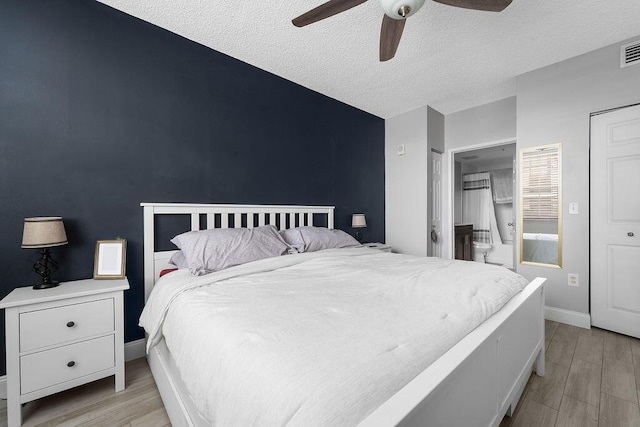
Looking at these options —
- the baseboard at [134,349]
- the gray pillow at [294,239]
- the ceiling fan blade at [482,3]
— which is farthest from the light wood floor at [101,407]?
the ceiling fan blade at [482,3]

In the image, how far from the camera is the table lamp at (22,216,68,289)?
1550mm

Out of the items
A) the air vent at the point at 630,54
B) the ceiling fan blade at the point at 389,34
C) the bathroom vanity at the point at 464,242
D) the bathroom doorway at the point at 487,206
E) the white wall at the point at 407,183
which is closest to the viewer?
the ceiling fan blade at the point at 389,34

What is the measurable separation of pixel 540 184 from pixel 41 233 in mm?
4122

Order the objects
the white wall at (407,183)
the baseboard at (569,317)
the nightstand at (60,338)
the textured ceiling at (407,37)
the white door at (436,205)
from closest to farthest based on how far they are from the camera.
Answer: the nightstand at (60,338)
the textured ceiling at (407,37)
the baseboard at (569,317)
the white wall at (407,183)
the white door at (436,205)

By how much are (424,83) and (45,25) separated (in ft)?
10.8

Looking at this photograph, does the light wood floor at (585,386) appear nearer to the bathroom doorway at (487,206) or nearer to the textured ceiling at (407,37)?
the textured ceiling at (407,37)

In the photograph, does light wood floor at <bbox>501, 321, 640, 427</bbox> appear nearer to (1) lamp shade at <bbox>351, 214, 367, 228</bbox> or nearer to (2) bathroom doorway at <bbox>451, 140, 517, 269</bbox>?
(1) lamp shade at <bbox>351, 214, 367, 228</bbox>

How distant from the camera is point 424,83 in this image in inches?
124

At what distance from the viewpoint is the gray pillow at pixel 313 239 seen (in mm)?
2532

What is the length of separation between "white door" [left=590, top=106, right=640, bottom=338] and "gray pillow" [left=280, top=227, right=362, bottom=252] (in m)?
2.30

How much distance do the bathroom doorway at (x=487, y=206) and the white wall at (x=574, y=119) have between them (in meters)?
2.45

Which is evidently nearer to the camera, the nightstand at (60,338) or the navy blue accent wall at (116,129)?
the nightstand at (60,338)

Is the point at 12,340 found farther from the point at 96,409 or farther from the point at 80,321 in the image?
the point at 96,409

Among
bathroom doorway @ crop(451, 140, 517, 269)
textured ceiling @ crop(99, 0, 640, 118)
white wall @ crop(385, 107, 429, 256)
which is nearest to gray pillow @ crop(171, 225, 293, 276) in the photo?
textured ceiling @ crop(99, 0, 640, 118)
